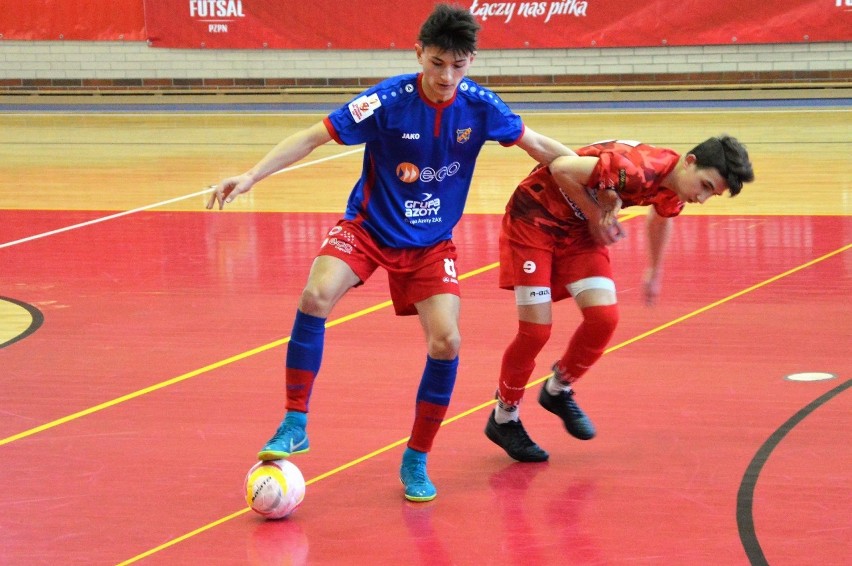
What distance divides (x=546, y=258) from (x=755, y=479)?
1091 mm

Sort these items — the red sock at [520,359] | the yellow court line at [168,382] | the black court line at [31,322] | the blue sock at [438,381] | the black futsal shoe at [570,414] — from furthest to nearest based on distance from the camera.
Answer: the black court line at [31,322], the yellow court line at [168,382], the black futsal shoe at [570,414], the red sock at [520,359], the blue sock at [438,381]

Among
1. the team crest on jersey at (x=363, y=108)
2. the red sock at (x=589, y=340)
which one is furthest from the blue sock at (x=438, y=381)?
the team crest on jersey at (x=363, y=108)

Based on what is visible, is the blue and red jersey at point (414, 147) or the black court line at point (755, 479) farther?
the blue and red jersey at point (414, 147)

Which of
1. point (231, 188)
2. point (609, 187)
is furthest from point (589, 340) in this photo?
point (231, 188)

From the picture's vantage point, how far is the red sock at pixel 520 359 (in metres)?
4.38

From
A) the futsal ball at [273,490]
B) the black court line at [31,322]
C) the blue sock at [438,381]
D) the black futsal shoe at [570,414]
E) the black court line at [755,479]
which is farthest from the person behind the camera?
the black court line at [31,322]

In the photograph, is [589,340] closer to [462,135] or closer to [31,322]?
[462,135]

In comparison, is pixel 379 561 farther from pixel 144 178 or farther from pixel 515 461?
pixel 144 178

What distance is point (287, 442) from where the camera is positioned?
12.9ft

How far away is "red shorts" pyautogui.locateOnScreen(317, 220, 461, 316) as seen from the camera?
4090 mm

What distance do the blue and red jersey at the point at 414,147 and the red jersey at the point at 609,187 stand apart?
1.12 feet

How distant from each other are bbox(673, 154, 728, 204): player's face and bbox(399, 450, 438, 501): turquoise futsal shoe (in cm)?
130

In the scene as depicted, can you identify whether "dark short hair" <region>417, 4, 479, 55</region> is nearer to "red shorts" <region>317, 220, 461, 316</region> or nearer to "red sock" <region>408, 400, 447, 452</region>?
"red shorts" <region>317, 220, 461, 316</region>

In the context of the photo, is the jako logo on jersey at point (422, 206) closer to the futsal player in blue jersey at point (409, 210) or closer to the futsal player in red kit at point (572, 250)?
the futsal player in blue jersey at point (409, 210)
